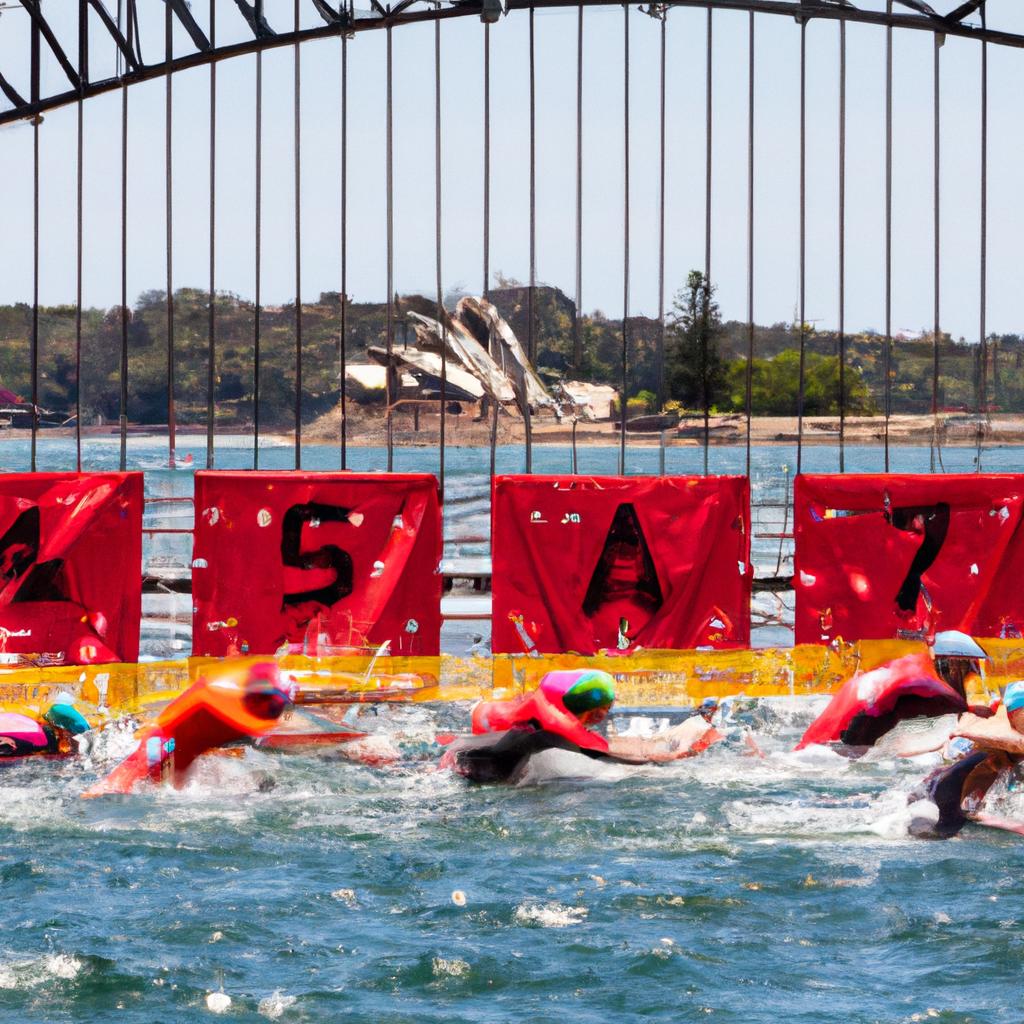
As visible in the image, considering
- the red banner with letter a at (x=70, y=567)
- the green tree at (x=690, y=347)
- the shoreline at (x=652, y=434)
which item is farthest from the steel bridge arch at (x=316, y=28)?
the shoreline at (x=652, y=434)

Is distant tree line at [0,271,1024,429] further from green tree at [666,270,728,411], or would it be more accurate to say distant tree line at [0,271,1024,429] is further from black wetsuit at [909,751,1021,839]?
black wetsuit at [909,751,1021,839]

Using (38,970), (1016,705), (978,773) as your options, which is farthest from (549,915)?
(1016,705)

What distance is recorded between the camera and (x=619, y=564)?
16375 millimetres

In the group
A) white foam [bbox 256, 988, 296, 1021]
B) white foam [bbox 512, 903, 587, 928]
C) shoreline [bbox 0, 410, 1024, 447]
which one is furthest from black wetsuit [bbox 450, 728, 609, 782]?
shoreline [bbox 0, 410, 1024, 447]

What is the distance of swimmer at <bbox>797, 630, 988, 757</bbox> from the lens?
577 inches

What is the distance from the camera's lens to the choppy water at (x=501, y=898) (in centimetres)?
982

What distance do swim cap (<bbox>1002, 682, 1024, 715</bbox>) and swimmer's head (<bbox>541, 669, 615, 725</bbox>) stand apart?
10.9 ft

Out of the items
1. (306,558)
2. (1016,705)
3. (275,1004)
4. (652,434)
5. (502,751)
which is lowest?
(275,1004)

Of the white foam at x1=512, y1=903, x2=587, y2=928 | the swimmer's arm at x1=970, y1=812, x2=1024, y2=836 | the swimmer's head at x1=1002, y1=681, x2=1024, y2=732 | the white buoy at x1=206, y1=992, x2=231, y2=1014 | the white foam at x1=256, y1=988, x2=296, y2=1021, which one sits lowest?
the white foam at x1=256, y1=988, x2=296, y2=1021

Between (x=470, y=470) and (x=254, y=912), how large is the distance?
108011 mm

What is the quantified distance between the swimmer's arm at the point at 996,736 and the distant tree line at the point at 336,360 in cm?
8217

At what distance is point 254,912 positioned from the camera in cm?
1121

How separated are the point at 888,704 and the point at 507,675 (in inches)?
145

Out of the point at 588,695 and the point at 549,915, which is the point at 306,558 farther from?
the point at 549,915
